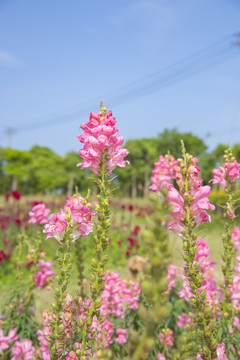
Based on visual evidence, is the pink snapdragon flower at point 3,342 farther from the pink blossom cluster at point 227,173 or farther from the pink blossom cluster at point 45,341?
the pink blossom cluster at point 227,173

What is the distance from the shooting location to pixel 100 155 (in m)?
1.98

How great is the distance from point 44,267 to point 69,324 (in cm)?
201

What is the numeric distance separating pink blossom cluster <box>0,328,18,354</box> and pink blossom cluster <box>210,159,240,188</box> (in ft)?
8.55

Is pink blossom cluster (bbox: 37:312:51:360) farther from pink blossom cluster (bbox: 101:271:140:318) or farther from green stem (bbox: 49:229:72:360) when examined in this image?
pink blossom cluster (bbox: 101:271:140:318)

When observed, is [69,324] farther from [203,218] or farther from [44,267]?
[44,267]

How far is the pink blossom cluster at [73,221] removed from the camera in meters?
1.89

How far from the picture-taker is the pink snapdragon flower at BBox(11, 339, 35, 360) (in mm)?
3148

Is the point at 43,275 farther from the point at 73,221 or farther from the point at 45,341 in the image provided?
the point at 73,221

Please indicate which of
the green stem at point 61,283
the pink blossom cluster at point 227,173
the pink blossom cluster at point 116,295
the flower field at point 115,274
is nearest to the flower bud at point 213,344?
the flower field at point 115,274

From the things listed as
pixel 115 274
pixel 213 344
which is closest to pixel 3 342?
pixel 115 274

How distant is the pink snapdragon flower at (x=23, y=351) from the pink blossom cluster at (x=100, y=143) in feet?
7.27

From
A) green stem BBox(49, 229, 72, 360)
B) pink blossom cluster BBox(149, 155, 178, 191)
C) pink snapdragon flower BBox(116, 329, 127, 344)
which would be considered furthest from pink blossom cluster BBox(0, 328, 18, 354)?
pink blossom cluster BBox(149, 155, 178, 191)

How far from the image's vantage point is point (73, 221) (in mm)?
1923

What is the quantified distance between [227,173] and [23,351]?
2616 mm
